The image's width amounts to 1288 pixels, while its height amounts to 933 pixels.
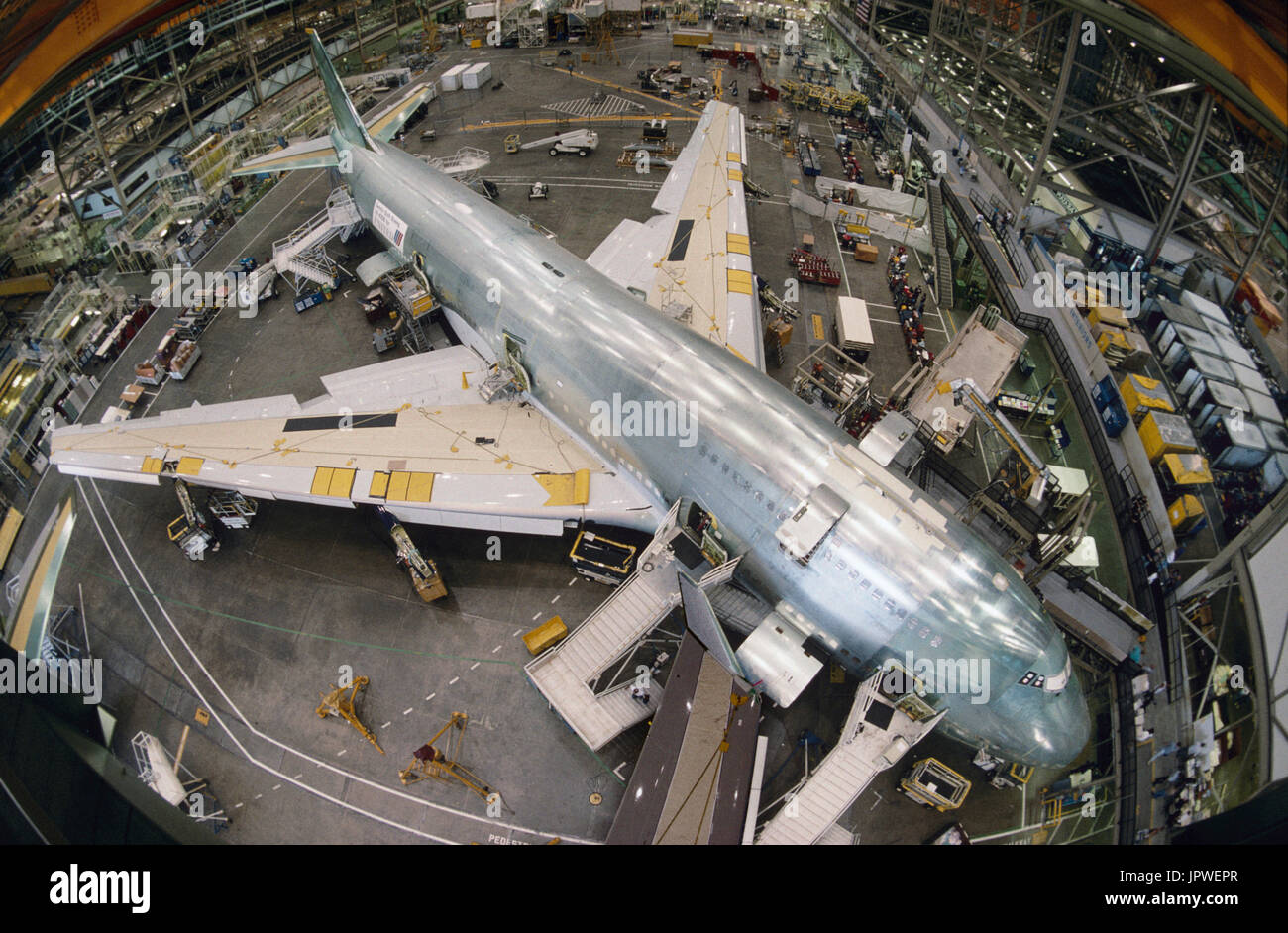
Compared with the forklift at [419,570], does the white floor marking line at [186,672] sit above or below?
below

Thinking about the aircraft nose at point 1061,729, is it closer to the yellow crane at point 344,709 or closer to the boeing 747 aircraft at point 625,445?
the boeing 747 aircraft at point 625,445

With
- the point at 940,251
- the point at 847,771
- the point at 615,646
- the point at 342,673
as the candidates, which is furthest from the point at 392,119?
the point at 847,771

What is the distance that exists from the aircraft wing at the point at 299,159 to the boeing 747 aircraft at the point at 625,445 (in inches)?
6.6

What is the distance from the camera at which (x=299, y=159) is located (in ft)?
109

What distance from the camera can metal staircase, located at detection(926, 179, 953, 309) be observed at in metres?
38.4

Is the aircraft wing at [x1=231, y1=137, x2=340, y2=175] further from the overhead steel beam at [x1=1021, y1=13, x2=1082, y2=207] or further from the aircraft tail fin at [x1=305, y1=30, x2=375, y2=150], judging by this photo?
the overhead steel beam at [x1=1021, y1=13, x2=1082, y2=207]

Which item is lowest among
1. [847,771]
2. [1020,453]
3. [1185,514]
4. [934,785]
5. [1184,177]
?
[934,785]

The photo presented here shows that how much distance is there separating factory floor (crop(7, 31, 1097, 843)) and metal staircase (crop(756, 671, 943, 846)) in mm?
2580

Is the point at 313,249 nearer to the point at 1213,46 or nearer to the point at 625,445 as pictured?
the point at 625,445

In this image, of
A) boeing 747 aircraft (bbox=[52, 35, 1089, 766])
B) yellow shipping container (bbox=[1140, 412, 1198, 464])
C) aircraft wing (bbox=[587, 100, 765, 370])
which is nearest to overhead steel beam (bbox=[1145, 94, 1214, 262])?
yellow shipping container (bbox=[1140, 412, 1198, 464])

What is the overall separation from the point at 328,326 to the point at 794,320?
82.0ft

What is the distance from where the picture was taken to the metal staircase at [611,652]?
20.3m

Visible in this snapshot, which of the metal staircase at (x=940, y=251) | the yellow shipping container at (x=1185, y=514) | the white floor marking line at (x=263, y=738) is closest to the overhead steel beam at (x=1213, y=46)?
the yellow shipping container at (x=1185, y=514)

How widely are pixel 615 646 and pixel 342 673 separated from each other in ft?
32.0
